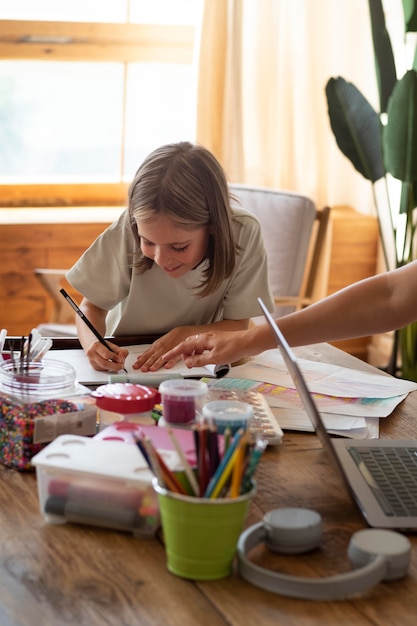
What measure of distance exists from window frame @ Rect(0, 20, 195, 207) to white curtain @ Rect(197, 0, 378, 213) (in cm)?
27

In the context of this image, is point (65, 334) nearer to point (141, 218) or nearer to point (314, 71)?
point (141, 218)

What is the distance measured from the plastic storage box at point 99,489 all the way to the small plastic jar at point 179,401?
20 centimetres

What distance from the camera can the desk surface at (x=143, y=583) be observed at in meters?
1.02

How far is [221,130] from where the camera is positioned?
144 inches

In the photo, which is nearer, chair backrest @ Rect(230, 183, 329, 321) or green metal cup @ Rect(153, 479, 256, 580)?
green metal cup @ Rect(153, 479, 256, 580)

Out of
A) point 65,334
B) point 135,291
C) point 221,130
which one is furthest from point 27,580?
point 221,130

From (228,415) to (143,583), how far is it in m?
0.28

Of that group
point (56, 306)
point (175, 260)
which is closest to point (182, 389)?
point (175, 260)

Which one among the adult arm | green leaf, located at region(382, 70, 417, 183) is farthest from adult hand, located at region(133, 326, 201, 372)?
green leaf, located at region(382, 70, 417, 183)

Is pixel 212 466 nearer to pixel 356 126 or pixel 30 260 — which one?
pixel 356 126

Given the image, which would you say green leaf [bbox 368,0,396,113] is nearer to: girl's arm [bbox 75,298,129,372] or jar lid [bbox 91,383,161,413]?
girl's arm [bbox 75,298,129,372]

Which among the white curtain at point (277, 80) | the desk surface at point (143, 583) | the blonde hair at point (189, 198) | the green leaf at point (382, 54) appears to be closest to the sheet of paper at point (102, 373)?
the blonde hair at point (189, 198)

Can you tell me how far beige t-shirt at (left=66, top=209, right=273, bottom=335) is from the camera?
88.8 inches

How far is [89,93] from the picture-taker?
151 inches
